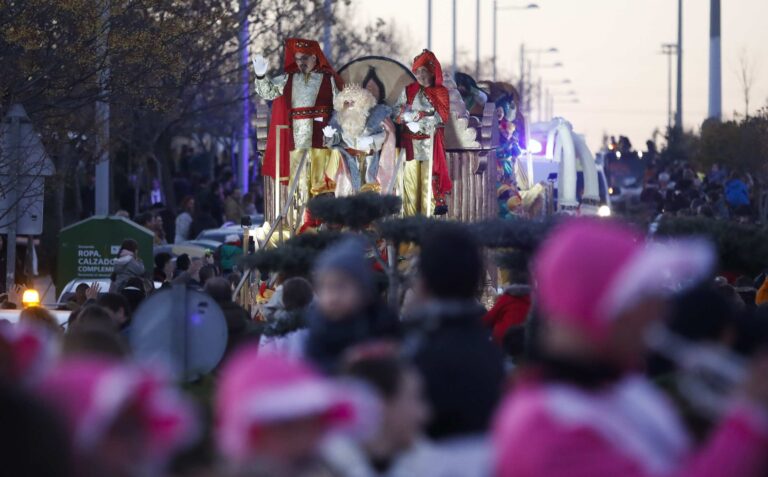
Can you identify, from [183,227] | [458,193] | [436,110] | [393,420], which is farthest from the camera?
[183,227]

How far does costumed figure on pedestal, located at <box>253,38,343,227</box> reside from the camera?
1934 centimetres

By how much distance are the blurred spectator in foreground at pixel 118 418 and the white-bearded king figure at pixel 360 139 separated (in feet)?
→ 49.0

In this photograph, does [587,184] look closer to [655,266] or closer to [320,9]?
[320,9]

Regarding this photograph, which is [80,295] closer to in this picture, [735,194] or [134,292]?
[134,292]

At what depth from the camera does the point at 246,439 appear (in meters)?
3.69

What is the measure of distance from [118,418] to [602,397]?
103 centimetres

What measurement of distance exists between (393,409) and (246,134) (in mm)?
41582

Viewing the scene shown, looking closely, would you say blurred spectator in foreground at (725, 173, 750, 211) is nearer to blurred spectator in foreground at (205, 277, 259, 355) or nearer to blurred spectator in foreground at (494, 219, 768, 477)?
blurred spectator in foreground at (205, 277, 259, 355)

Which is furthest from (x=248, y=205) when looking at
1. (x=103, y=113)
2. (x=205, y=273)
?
(x=205, y=273)

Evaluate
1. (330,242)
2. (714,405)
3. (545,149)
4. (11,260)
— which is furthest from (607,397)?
(545,149)

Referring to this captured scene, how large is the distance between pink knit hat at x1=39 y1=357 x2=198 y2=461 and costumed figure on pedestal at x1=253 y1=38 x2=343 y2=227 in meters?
15.4

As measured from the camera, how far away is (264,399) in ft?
12.1

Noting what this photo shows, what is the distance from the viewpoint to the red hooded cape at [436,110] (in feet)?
62.1

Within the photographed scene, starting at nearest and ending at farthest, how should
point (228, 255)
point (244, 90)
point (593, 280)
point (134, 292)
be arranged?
point (593, 280) < point (134, 292) < point (228, 255) < point (244, 90)
